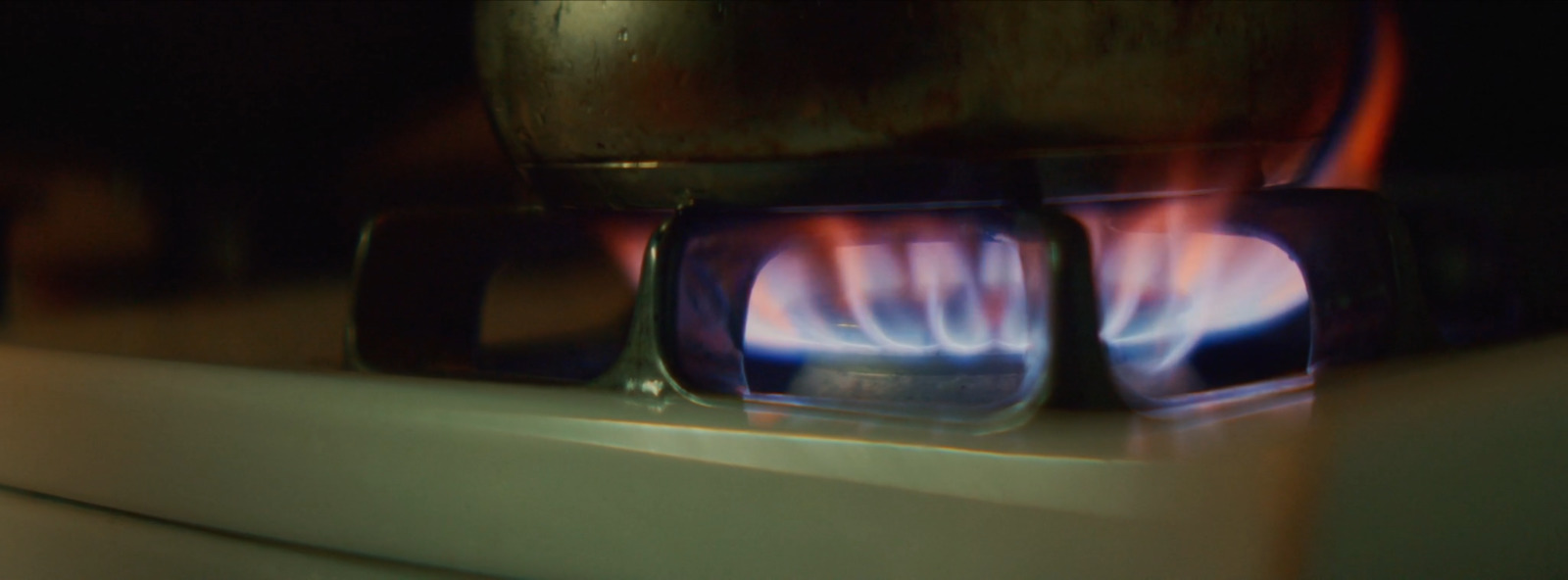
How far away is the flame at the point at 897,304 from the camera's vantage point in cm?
39

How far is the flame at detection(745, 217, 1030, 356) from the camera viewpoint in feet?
1.27

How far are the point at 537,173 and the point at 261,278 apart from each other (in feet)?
1.33

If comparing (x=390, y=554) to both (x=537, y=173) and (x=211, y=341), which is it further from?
(x=211, y=341)

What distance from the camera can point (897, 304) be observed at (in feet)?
1.33

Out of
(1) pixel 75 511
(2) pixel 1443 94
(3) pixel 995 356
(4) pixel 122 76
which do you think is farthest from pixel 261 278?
(2) pixel 1443 94

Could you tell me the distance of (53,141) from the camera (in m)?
0.76

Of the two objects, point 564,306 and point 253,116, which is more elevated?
point 253,116

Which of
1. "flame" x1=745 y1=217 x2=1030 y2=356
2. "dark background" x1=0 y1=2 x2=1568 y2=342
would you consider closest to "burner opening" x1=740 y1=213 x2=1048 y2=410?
"flame" x1=745 y1=217 x2=1030 y2=356

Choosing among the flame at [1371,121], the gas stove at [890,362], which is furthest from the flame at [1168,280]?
the flame at [1371,121]

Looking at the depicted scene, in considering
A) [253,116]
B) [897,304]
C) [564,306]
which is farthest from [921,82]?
[253,116]

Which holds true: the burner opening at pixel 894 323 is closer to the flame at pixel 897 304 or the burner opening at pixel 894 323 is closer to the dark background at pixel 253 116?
the flame at pixel 897 304

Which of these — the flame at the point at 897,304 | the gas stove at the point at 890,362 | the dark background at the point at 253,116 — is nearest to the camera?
the gas stove at the point at 890,362

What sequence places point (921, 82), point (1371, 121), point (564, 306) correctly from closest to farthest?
1. point (921, 82)
2. point (1371, 121)
3. point (564, 306)

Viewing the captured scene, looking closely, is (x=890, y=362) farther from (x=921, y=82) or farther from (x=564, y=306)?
(x=564, y=306)
